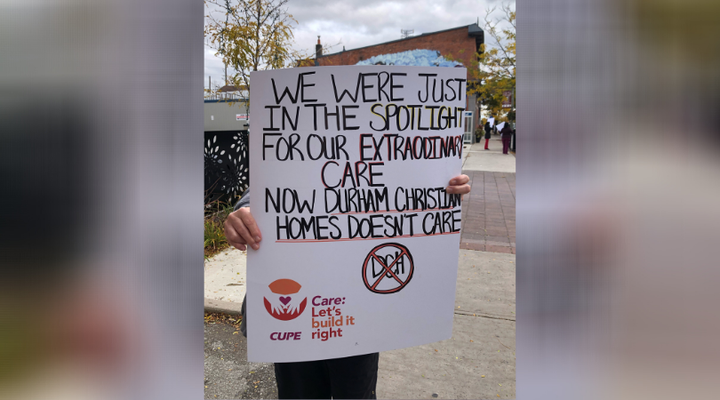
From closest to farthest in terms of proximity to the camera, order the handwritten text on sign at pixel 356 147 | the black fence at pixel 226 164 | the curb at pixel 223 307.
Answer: the handwritten text on sign at pixel 356 147
the curb at pixel 223 307
the black fence at pixel 226 164

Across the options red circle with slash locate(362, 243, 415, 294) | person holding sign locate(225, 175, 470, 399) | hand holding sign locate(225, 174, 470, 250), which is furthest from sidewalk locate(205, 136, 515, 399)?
hand holding sign locate(225, 174, 470, 250)

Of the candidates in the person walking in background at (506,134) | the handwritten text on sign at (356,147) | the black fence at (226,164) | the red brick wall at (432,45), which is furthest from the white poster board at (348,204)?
the red brick wall at (432,45)

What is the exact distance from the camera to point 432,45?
3469 centimetres

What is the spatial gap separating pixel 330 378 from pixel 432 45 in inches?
1427

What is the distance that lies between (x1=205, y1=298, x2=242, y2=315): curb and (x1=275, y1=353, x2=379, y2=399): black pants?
2.13 m

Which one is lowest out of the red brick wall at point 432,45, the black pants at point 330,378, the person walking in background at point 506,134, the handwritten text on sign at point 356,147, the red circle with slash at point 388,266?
the black pants at point 330,378

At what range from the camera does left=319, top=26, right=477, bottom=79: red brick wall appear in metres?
32.7

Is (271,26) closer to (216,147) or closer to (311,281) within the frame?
(216,147)

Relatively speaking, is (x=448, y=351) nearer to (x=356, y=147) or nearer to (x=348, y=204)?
(x=348, y=204)

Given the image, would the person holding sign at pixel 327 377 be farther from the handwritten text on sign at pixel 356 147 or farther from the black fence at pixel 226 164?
the black fence at pixel 226 164

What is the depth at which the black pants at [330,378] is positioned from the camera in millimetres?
1695
